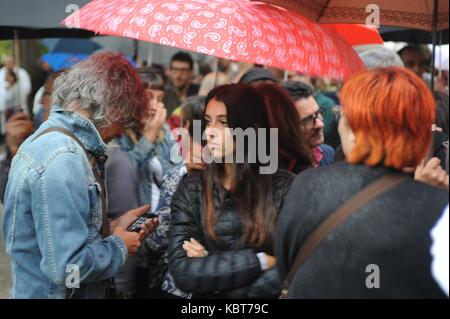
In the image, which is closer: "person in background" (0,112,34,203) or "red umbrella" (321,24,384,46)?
"person in background" (0,112,34,203)

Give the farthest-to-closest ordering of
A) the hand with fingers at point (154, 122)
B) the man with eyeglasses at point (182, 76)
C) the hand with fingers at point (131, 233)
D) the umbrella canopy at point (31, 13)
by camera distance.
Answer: the man with eyeglasses at point (182, 76) → the hand with fingers at point (154, 122) → the umbrella canopy at point (31, 13) → the hand with fingers at point (131, 233)

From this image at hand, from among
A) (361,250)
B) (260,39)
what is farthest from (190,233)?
(361,250)

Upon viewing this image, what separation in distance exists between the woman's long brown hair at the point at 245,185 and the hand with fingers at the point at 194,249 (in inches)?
2.9

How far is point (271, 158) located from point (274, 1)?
2.59ft

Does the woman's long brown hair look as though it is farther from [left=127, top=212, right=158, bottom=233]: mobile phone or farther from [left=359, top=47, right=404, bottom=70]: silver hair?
[left=359, top=47, right=404, bottom=70]: silver hair

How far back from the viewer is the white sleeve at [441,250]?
1884 millimetres

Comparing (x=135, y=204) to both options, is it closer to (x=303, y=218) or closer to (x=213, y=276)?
(x=213, y=276)

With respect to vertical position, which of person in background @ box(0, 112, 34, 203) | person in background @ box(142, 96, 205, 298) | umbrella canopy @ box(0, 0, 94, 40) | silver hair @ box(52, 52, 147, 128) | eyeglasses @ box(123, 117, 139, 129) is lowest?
person in background @ box(142, 96, 205, 298)

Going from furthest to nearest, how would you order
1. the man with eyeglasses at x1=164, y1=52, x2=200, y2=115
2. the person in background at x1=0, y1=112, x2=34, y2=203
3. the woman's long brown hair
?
the man with eyeglasses at x1=164, y1=52, x2=200, y2=115 → the person in background at x1=0, y1=112, x2=34, y2=203 → the woman's long brown hair

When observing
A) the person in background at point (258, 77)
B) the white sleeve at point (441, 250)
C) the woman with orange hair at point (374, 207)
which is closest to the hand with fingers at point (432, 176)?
the woman with orange hair at point (374, 207)

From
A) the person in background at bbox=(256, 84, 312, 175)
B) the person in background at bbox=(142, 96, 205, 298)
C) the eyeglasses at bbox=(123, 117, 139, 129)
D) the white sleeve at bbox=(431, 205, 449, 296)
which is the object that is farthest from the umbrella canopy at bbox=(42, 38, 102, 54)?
the white sleeve at bbox=(431, 205, 449, 296)

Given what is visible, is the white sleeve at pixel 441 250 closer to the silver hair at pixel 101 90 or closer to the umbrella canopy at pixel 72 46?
the silver hair at pixel 101 90

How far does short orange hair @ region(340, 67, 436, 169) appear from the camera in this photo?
1993 millimetres

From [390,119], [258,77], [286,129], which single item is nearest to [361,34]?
[258,77]
